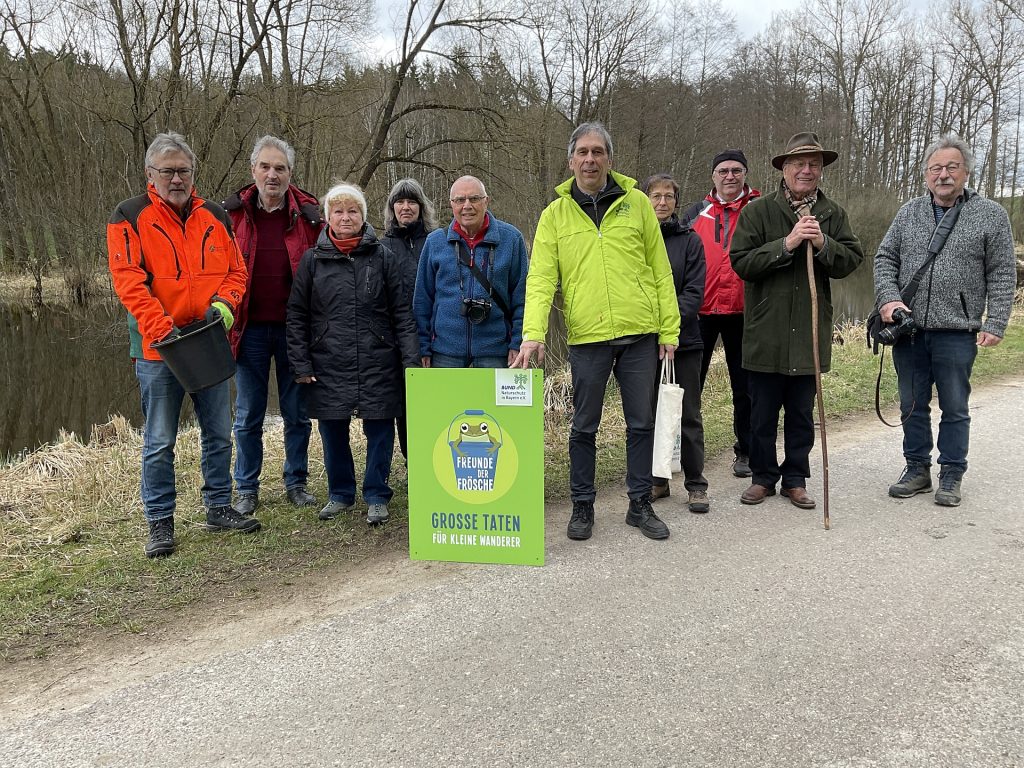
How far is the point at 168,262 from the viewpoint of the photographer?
3824 mm

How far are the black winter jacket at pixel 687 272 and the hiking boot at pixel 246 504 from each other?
A: 294 centimetres

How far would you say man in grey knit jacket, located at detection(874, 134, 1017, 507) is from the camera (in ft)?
14.3

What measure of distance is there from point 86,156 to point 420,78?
9.38m

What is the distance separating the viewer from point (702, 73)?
34.3 metres

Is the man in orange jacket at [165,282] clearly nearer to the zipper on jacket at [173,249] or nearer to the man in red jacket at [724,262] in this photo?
the zipper on jacket at [173,249]

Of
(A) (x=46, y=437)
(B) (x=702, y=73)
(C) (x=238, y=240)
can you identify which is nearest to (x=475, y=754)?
(C) (x=238, y=240)

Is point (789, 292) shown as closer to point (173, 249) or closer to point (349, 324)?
point (349, 324)

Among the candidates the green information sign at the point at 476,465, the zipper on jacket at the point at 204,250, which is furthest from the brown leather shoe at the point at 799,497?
the zipper on jacket at the point at 204,250

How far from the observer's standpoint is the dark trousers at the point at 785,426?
4.54 m

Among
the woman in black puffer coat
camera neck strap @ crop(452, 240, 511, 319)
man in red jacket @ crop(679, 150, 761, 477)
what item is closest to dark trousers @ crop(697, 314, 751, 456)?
man in red jacket @ crop(679, 150, 761, 477)

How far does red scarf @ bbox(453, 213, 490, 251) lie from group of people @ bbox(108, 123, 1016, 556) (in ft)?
0.04

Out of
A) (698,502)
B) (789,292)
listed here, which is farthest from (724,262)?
(698,502)

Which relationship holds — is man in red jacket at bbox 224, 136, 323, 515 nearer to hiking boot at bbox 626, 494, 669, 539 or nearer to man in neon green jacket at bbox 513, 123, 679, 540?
man in neon green jacket at bbox 513, 123, 679, 540

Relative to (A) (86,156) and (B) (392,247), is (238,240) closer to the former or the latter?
(B) (392,247)
